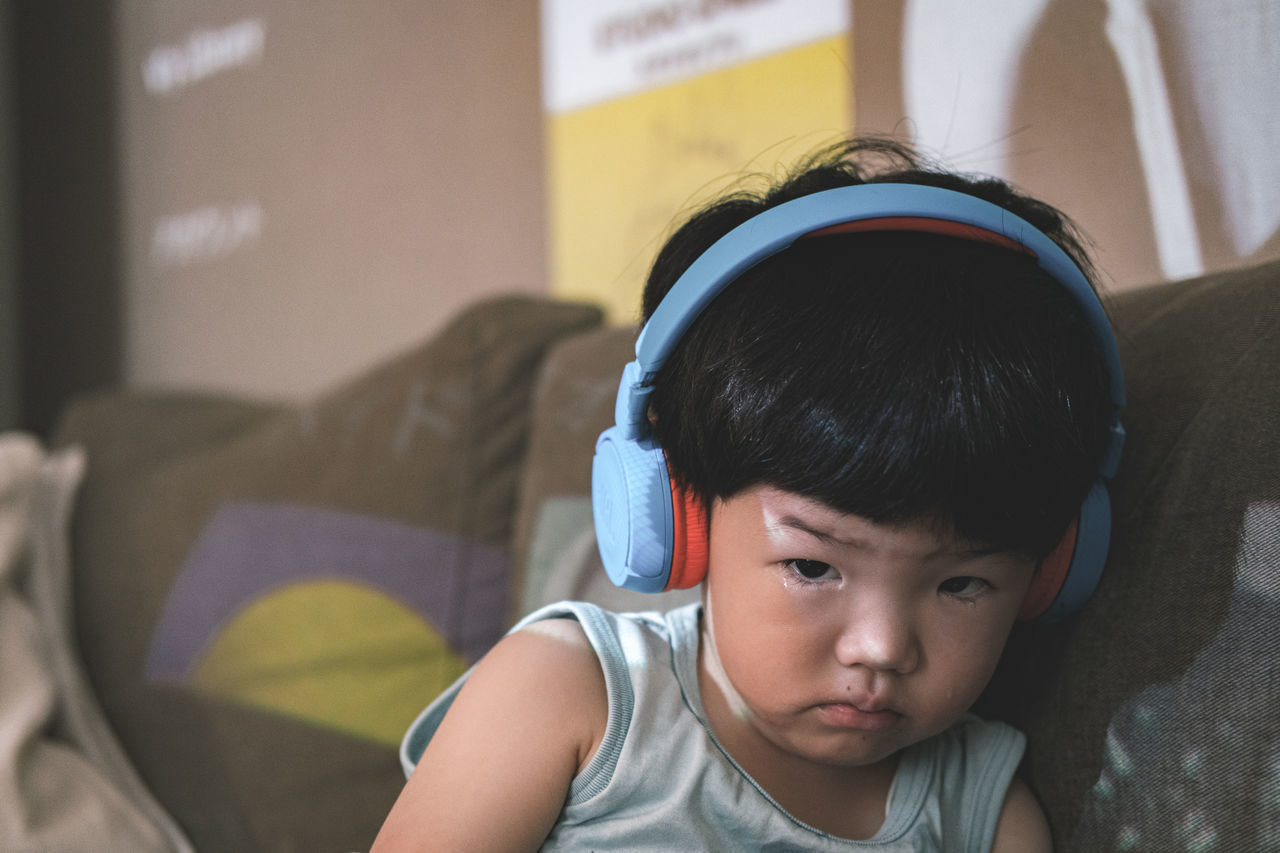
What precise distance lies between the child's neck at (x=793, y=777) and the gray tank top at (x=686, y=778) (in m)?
0.01

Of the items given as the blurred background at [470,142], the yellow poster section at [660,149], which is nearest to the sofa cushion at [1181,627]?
the blurred background at [470,142]

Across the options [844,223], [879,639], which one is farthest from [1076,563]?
[844,223]

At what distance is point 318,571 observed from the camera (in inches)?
44.8

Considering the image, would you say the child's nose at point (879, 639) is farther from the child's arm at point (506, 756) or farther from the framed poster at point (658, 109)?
the framed poster at point (658, 109)

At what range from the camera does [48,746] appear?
103cm

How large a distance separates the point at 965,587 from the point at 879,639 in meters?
A: 0.07

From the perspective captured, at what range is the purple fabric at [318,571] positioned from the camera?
1.10 meters

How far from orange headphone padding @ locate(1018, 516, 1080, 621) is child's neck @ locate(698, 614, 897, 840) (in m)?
0.17

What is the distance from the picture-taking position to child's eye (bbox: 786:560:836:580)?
0.55 metres

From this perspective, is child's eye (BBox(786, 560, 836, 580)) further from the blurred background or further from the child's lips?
the blurred background

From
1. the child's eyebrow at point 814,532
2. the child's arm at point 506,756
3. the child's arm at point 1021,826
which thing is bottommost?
the child's arm at point 1021,826

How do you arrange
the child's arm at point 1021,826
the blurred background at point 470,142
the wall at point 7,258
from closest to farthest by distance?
the child's arm at point 1021,826 → the blurred background at point 470,142 → the wall at point 7,258

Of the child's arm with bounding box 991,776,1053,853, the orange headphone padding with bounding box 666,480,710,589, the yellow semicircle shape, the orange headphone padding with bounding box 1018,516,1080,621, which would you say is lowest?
the yellow semicircle shape

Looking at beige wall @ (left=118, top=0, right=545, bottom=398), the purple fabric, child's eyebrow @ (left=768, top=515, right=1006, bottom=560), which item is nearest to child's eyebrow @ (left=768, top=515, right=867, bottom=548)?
child's eyebrow @ (left=768, top=515, right=1006, bottom=560)
